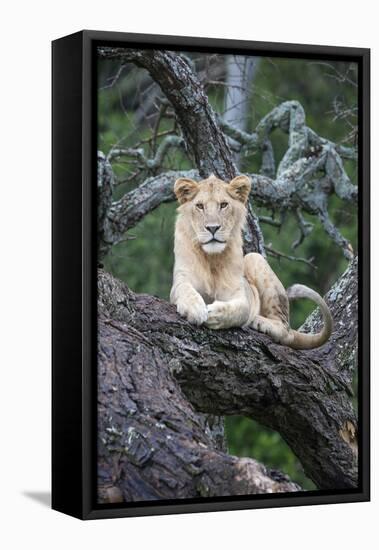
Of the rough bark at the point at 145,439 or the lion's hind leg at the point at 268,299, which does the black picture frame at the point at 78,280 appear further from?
the lion's hind leg at the point at 268,299

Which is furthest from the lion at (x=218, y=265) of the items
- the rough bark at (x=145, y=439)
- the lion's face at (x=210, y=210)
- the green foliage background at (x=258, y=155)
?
the rough bark at (x=145, y=439)

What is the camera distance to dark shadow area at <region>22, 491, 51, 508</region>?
9.39 metres

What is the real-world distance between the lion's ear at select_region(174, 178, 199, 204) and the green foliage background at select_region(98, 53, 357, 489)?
0.10 meters

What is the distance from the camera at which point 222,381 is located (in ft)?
31.1

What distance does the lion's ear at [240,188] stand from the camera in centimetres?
952

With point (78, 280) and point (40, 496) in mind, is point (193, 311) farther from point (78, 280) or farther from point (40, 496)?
point (40, 496)

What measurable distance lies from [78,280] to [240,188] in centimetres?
130

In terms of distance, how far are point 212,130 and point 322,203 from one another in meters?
0.98

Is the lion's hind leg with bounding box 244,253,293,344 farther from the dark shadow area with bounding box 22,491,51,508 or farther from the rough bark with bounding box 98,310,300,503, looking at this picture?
the dark shadow area with bounding box 22,491,51,508

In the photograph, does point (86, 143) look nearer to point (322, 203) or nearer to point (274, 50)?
point (274, 50)

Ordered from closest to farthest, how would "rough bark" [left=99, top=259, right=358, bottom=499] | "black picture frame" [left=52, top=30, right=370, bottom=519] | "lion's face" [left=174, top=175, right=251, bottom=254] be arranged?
"black picture frame" [left=52, top=30, right=370, bottom=519]
"rough bark" [left=99, top=259, right=358, bottom=499]
"lion's face" [left=174, top=175, right=251, bottom=254]

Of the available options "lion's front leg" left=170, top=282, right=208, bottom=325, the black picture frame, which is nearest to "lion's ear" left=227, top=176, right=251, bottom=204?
"lion's front leg" left=170, top=282, right=208, bottom=325

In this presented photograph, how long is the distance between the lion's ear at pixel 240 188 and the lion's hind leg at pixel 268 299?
36 cm

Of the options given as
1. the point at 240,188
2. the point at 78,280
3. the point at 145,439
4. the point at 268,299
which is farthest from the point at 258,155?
the point at 145,439
